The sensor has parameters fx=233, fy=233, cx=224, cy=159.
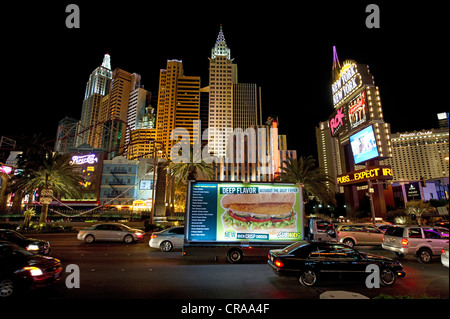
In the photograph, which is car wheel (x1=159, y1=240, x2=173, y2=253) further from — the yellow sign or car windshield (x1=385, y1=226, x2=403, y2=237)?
the yellow sign

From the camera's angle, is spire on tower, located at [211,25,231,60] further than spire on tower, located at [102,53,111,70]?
No

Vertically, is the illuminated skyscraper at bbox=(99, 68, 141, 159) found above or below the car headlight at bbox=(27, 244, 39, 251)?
above

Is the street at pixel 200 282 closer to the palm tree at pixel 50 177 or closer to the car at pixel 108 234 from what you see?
the car at pixel 108 234

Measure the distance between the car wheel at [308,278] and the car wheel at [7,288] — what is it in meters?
8.49

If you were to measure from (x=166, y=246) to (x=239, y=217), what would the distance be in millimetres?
6237

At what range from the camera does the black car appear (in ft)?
25.7

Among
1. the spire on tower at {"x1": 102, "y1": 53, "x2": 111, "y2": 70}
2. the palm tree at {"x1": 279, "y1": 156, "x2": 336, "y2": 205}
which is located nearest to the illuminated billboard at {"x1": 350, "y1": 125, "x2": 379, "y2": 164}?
the palm tree at {"x1": 279, "y1": 156, "x2": 336, "y2": 205}

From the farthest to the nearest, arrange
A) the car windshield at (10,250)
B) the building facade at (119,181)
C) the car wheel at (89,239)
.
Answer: the building facade at (119,181) → the car wheel at (89,239) → the car windshield at (10,250)

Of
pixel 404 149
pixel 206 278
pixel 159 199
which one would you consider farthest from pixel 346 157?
pixel 404 149

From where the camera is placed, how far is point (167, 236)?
1448 centimetres

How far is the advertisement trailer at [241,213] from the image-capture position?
34.8ft

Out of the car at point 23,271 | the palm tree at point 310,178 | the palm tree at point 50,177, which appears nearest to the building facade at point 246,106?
the palm tree at point 310,178

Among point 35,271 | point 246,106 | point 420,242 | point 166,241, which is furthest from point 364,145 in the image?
point 246,106

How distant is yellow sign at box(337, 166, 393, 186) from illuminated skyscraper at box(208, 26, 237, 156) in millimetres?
84018
